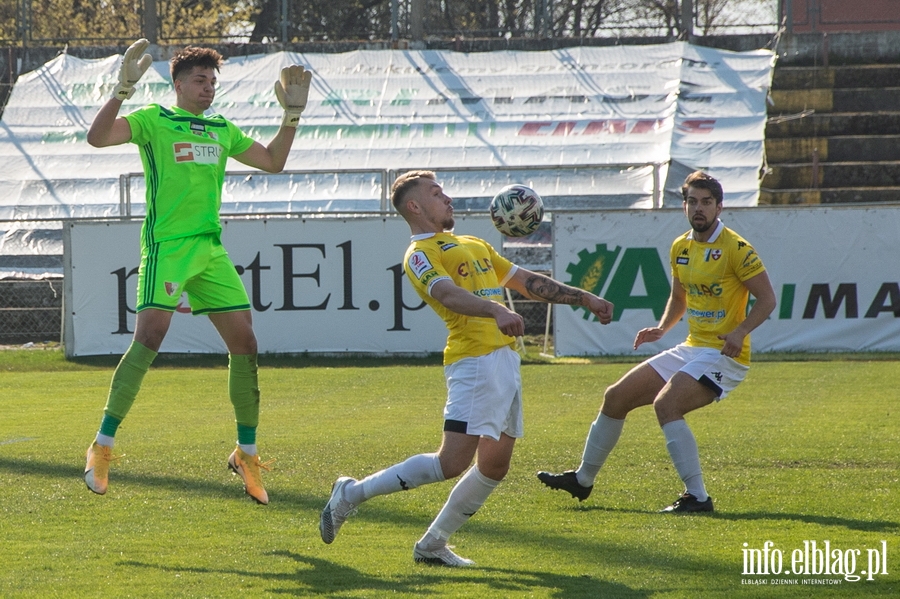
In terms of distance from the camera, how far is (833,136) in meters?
22.3

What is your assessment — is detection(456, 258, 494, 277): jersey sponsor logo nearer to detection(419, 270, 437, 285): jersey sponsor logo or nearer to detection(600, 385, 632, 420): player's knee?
detection(419, 270, 437, 285): jersey sponsor logo

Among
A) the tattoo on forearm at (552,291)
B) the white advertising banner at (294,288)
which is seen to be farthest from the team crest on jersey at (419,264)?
the white advertising banner at (294,288)

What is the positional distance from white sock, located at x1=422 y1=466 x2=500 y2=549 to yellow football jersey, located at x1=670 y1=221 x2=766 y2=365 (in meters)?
2.22

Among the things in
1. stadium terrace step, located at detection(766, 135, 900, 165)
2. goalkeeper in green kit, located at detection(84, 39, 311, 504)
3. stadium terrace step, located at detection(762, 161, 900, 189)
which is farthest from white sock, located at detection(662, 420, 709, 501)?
stadium terrace step, located at detection(766, 135, 900, 165)

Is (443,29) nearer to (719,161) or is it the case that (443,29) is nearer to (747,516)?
(719,161)

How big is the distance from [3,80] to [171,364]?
46.0ft

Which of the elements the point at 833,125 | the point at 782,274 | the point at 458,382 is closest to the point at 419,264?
the point at 458,382

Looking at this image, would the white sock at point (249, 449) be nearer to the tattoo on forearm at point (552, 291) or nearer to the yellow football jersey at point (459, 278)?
the yellow football jersey at point (459, 278)

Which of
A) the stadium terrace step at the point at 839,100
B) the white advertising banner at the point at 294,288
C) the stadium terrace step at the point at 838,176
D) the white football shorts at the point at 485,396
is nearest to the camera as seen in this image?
the white football shorts at the point at 485,396

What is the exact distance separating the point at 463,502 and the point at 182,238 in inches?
87.7

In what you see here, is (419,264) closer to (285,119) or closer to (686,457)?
(285,119)

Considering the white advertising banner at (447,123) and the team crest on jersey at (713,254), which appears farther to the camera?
the white advertising banner at (447,123)

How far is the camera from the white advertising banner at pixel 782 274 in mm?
15398

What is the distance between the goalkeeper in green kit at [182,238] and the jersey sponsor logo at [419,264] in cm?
146
